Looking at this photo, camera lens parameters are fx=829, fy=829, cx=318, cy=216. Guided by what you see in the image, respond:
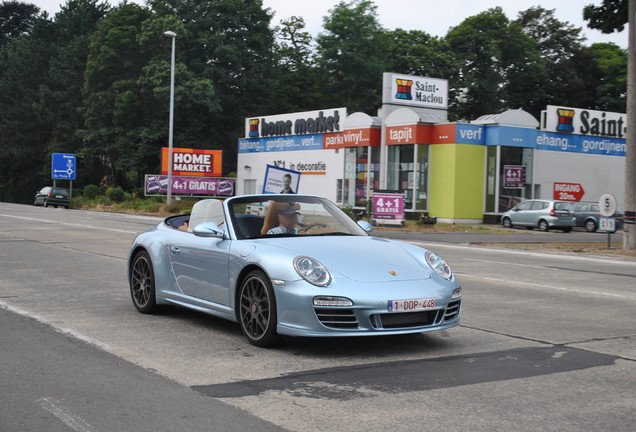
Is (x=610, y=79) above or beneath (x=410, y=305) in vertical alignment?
above

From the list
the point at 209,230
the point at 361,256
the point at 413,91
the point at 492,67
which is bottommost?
the point at 361,256

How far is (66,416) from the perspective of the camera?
16.4 ft

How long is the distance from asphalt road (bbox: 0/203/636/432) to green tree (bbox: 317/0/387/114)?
63.2 metres

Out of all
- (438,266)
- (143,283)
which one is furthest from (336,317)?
(143,283)

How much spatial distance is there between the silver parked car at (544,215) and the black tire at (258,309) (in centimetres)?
3301

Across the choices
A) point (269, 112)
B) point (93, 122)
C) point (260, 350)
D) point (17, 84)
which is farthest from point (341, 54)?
point (260, 350)

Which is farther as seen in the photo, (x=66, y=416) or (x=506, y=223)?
(x=506, y=223)

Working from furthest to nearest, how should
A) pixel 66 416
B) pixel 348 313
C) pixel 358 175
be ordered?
pixel 358 175
pixel 348 313
pixel 66 416

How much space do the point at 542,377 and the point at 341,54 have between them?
226 ft

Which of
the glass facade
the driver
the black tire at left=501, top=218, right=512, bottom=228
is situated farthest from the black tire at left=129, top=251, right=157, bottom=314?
the glass facade

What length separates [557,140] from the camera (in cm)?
4619

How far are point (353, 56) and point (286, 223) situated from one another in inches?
2599

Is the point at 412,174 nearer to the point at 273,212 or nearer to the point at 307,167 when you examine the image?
the point at 307,167

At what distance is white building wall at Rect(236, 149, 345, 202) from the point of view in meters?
48.8
